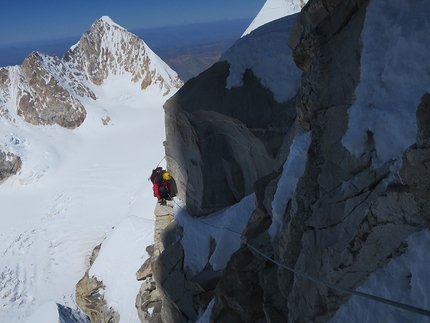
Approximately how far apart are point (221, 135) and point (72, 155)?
96.1ft

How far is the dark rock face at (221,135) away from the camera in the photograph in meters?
8.52

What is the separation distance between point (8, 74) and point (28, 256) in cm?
2497

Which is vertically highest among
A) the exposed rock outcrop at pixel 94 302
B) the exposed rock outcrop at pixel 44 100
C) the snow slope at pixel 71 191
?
the exposed rock outcrop at pixel 44 100

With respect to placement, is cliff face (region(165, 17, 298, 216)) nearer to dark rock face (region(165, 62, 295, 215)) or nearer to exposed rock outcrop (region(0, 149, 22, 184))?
dark rock face (region(165, 62, 295, 215))

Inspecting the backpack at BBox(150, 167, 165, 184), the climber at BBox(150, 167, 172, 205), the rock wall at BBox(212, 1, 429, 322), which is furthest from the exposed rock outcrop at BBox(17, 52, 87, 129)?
the rock wall at BBox(212, 1, 429, 322)

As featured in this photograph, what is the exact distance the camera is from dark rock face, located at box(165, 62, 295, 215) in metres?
8.52

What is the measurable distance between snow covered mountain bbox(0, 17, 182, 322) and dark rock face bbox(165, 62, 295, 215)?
5901 mm

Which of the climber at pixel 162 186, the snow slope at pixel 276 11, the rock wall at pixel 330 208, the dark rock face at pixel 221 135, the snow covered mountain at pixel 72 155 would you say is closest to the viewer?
the rock wall at pixel 330 208

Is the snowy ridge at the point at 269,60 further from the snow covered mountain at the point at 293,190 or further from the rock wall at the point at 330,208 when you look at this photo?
the rock wall at the point at 330,208

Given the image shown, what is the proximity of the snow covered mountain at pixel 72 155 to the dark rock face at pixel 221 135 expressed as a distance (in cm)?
590

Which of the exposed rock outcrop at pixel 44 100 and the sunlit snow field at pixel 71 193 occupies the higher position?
the exposed rock outcrop at pixel 44 100

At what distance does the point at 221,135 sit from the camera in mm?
9836

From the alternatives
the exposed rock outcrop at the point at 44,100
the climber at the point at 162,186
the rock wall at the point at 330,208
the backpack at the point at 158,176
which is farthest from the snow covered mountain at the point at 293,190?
the exposed rock outcrop at the point at 44,100

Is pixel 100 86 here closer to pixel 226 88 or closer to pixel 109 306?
pixel 109 306
